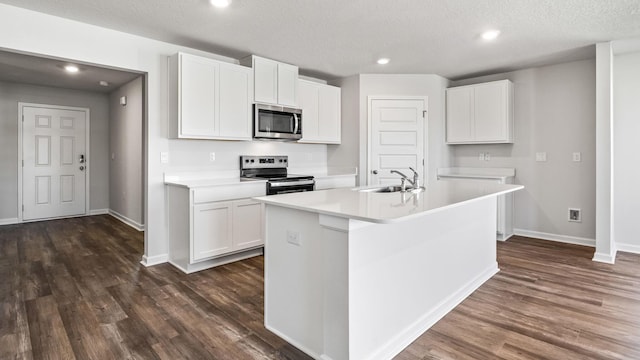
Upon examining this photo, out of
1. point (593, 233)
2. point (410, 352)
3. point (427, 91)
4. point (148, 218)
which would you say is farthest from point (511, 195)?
point (148, 218)

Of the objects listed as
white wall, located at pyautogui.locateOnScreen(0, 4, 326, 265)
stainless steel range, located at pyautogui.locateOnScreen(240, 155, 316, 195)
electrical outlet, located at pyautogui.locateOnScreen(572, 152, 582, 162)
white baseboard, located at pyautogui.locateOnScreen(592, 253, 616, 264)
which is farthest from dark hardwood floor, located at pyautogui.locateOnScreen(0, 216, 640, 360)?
electrical outlet, located at pyautogui.locateOnScreen(572, 152, 582, 162)

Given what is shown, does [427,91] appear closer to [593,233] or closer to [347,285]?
[593,233]

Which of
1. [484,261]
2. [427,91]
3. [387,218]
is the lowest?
[484,261]

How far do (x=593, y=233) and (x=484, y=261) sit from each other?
7.25ft

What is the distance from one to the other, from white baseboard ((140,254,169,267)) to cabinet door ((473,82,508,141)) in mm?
4305

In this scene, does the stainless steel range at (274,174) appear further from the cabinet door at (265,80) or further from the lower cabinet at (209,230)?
the cabinet door at (265,80)

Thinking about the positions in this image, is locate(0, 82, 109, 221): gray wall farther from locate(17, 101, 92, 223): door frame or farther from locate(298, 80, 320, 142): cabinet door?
locate(298, 80, 320, 142): cabinet door

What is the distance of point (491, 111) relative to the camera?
4762 millimetres

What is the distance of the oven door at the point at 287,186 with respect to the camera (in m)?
3.84

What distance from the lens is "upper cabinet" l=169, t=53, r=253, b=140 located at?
136 inches

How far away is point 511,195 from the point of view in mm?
4766

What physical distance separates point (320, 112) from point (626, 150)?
3715mm

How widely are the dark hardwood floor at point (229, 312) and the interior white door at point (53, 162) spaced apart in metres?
2.28

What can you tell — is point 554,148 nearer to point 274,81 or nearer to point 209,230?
point 274,81
